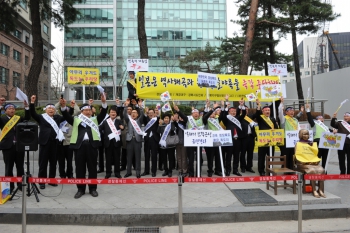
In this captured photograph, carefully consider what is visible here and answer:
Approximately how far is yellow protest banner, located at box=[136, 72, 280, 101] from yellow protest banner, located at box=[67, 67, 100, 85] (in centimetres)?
245

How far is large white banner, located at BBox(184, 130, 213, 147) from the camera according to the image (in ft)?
23.7

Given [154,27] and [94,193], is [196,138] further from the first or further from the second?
[154,27]

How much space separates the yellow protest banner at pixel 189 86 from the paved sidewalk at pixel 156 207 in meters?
3.30

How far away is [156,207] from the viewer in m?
5.66

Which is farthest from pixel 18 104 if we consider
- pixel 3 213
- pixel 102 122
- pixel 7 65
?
pixel 7 65

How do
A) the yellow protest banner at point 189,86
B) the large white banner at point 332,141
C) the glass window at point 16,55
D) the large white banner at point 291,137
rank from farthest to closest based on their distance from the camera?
the glass window at point 16,55
the yellow protest banner at point 189,86
the large white banner at point 291,137
the large white banner at point 332,141

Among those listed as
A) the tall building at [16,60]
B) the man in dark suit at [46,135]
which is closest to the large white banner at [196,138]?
the man in dark suit at [46,135]

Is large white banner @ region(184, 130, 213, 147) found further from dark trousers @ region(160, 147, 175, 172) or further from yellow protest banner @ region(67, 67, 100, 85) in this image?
yellow protest banner @ region(67, 67, 100, 85)

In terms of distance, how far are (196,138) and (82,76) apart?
553 centimetres

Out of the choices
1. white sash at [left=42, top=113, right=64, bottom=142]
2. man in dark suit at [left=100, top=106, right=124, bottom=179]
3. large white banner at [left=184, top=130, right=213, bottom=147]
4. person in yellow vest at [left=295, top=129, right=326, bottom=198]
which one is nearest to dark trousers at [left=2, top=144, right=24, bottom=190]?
white sash at [left=42, top=113, right=64, bottom=142]

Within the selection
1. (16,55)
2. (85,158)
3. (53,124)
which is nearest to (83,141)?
(85,158)

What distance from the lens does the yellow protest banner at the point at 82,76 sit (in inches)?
408

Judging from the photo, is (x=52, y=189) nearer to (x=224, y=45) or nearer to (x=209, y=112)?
(x=209, y=112)

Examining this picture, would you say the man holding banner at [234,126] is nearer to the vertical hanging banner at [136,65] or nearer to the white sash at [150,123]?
the white sash at [150,123]
